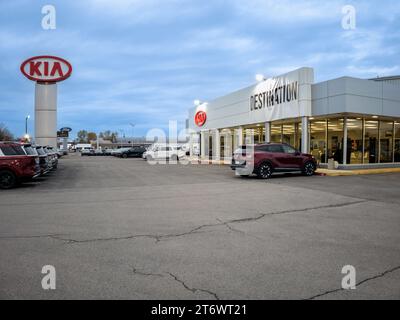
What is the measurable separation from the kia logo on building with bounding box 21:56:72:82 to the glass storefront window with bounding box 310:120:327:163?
20.6 metres

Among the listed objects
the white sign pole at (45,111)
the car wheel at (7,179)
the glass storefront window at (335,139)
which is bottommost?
the car wheel at (7,179)

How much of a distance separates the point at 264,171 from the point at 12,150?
11.6 m

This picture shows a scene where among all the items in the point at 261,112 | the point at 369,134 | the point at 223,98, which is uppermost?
the point at 223,98

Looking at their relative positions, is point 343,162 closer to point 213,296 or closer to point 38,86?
point 213,296

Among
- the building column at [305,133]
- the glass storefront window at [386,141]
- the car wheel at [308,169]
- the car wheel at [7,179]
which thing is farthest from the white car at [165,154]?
the car wheel at [7,179]

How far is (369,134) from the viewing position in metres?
23.5

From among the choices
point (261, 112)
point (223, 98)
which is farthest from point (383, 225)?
Result: point (223, 98)

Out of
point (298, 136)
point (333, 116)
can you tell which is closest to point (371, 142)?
point (333, 116)

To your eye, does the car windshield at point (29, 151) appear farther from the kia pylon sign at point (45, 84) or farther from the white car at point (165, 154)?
the white car at point (165, 154)

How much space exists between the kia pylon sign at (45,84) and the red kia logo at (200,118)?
15.5 meters

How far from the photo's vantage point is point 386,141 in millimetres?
24531

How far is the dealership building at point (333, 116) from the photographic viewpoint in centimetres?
2080

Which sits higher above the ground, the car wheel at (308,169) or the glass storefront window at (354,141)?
the glass storefront window at (354,141)

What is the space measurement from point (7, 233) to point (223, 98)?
29.2m
